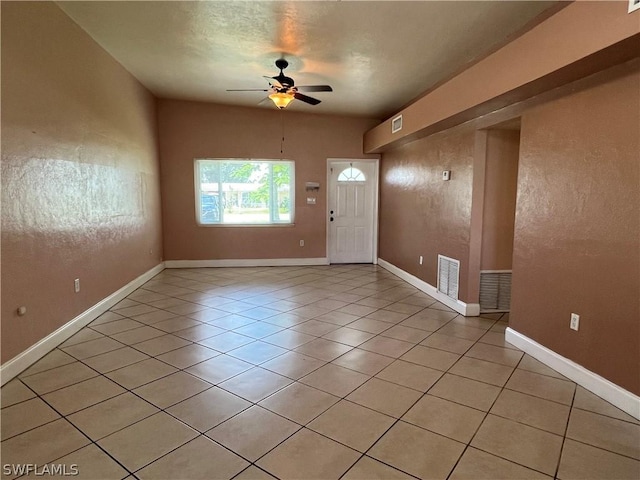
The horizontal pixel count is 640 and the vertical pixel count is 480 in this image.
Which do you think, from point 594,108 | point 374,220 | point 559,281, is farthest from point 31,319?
point 374,220

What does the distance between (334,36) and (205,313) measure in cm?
324

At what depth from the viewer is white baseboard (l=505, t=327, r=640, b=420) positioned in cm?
226

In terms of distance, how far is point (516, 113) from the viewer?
3.29m

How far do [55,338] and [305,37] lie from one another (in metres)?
3.58

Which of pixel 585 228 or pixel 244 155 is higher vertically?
pixel 244 155

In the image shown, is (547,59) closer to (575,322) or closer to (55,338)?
(575,322)

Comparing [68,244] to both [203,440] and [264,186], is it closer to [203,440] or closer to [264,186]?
[203,440]

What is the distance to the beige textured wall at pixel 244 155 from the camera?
21.1ft

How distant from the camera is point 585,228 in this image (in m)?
2.58

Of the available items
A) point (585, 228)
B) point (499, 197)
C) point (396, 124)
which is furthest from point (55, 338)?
point (396, 124)

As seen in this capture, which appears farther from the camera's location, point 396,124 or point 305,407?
point 396,124

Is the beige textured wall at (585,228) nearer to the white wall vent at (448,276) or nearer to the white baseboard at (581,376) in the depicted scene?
the white baseboard at (581,376)

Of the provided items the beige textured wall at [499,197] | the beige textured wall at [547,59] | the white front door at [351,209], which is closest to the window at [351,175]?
the white front door at [351,209]

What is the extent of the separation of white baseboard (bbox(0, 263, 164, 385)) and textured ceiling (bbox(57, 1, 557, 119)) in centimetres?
283
